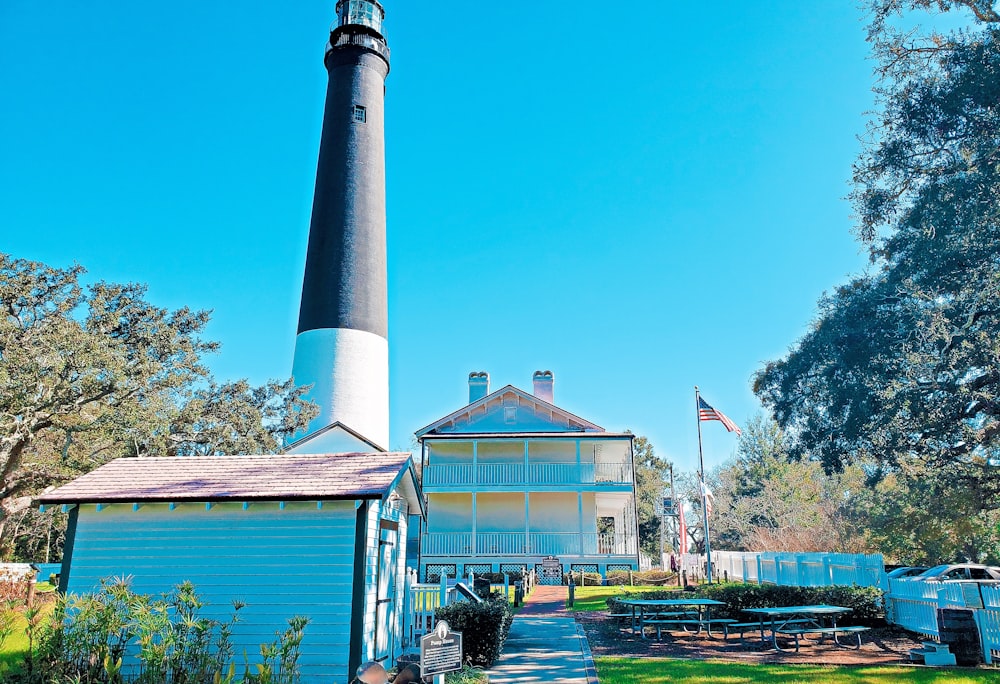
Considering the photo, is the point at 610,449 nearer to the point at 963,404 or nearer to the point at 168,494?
the point at 963,404

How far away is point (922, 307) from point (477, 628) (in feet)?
40.0

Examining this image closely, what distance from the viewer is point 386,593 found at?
10.8 meters

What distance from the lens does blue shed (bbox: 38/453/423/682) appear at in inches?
384

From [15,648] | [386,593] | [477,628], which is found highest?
[386,593]

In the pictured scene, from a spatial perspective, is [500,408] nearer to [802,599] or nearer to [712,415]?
[712,415]

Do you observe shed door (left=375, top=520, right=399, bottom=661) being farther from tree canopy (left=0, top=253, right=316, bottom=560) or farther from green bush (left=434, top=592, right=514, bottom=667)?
tree canopy (left=0, top=253, right=316, bottom=560)

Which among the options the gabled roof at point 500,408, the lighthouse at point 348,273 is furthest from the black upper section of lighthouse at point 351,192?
the gabled roof at point 500,408

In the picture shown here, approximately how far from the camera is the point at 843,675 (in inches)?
381

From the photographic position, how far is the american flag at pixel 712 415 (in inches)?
908

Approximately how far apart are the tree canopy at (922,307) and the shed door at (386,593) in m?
11.6

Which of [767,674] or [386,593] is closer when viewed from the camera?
[767,674]

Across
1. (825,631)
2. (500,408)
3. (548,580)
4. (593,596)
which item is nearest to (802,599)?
(825,631)

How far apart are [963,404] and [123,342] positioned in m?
21.1

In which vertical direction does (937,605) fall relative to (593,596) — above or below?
above
